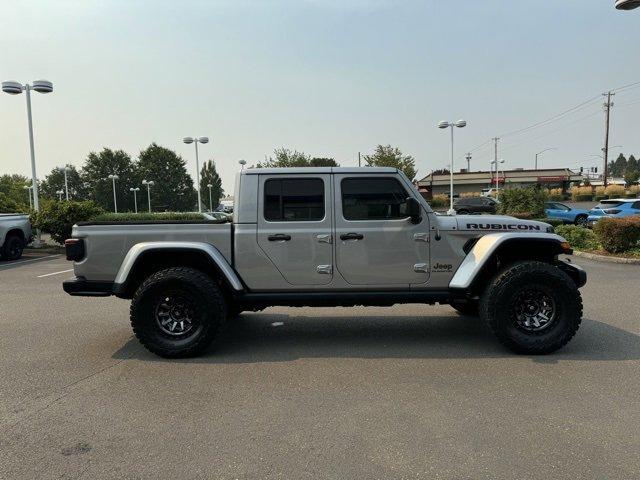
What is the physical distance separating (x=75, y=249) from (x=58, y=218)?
13.6 m

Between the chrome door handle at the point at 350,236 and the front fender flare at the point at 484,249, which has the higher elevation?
the chrome door handle at the point at 350,236

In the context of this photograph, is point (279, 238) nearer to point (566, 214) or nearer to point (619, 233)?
point (619, 233)

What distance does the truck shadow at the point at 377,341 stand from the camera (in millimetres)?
4957

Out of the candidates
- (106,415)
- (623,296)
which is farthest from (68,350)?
(623,296)

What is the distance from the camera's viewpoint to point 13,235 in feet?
47.6

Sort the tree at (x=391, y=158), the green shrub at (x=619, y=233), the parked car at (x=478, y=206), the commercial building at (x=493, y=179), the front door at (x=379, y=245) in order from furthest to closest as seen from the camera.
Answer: the commercial building at (x=493, y=179)
the tree at (x=391, y=158)
the parked car at (x=478, y=206)
the green shrub at (x=619, y=233)
the front door at (x=379, y=245)

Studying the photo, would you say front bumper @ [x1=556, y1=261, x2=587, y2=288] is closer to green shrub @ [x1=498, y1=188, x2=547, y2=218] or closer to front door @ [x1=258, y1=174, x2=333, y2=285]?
front door @ [x1=258, y1=174, x2=333, y2=285]

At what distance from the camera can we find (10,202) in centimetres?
2417

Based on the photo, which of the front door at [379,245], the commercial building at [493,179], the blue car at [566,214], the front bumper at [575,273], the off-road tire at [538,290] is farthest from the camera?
the commercial building at [493,179]

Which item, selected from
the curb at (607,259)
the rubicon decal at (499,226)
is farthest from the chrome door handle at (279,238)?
the curb at (607,259)

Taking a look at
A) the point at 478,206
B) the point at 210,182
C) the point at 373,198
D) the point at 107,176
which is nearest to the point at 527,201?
the point at 478,206

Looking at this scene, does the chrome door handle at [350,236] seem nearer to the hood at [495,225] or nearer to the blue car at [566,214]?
the hood at [495,225]

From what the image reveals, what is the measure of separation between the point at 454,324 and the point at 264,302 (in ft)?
8.76

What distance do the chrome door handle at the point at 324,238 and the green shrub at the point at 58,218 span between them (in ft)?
47.7
